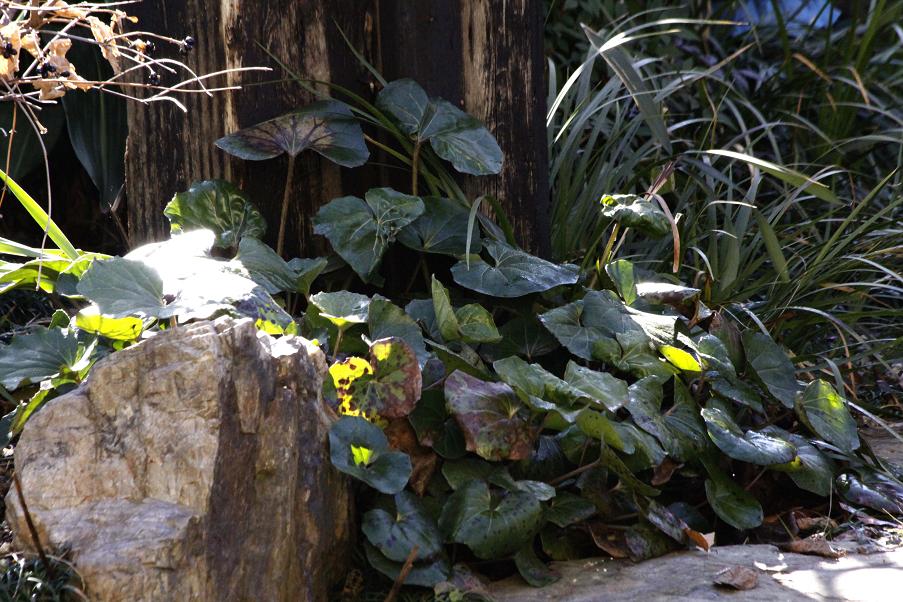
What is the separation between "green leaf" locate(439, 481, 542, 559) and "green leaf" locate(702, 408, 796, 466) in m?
0.52

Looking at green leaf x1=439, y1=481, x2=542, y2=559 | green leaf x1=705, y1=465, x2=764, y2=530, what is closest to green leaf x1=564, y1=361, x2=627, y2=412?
green leaf x1=439, y1=481, x2=542, y2=559

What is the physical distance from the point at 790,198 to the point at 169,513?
2477 millimetres

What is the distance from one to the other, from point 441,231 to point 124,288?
3.14ft

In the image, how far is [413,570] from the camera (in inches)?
69.4

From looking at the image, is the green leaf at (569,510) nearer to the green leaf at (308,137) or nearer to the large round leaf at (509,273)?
the large round leaf at (509,273)

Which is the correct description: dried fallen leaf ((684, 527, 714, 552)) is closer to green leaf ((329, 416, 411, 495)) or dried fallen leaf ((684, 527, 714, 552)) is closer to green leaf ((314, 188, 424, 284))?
green leaf ((329, 416, 411, 495))

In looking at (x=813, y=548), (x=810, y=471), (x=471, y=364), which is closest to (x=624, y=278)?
(x=471, y=364)

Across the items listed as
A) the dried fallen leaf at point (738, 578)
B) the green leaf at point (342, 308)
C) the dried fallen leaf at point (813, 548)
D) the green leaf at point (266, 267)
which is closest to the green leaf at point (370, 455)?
the green leaf at point (342, 308)

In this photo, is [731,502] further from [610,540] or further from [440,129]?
[440,129]

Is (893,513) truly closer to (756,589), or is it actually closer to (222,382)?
(756,589)

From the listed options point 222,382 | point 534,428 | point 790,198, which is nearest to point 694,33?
point 790,198

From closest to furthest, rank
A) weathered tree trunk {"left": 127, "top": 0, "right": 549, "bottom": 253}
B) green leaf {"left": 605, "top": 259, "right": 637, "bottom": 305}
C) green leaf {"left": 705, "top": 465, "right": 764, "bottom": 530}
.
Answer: green leaf {"left": 705, "top": 465, "right": 764, "bottom": 530} → green leaf {"left": 605, "top": 259, "right": 637, "bottom": 305} → weathered tree trunk {"left": 127, "top": 0, "right": 549, "bottom": 253}

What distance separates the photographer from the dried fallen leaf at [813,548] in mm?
2061

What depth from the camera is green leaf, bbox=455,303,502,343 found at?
7.33 ft
